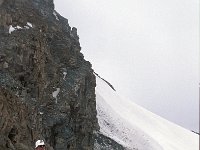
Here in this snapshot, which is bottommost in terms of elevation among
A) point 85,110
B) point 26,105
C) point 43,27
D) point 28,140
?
point 28,140

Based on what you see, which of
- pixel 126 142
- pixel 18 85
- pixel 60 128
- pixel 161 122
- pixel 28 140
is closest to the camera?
pixel 28 140

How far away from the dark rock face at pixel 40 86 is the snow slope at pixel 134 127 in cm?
1169

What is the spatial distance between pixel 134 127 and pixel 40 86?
36624mm

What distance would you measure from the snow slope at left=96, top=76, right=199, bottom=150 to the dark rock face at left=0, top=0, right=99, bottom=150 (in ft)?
38.3

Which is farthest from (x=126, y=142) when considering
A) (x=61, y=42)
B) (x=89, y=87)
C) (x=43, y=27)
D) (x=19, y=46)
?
(x=19, y=46)

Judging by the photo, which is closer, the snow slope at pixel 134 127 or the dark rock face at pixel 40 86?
the dark rock face at pixel 40 86

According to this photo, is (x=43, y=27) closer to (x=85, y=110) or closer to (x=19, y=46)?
(x=19, y=46)

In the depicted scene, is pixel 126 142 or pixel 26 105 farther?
pixel 126 142

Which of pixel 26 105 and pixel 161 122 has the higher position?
pixel 161 122

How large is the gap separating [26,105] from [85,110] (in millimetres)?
16322

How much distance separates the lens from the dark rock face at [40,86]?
37.3m

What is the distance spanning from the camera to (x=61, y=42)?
5778 centimetres

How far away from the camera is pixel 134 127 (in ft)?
261

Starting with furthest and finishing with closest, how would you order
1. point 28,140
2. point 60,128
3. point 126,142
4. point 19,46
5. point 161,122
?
point 161,122
point 126,142
point 60,128
point 19,46
point 28,140
